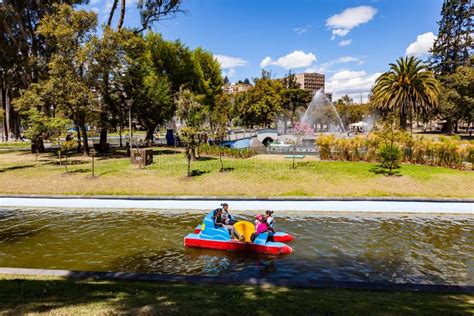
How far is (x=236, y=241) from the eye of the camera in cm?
1299

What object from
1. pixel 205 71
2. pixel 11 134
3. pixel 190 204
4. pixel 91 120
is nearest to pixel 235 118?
pixel 205 71

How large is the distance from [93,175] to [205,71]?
128ft

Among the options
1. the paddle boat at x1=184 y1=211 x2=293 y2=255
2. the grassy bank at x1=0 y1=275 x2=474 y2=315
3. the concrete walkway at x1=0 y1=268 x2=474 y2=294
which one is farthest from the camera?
the paddle boat at x1=184 y1=211 x2=293 y2=255

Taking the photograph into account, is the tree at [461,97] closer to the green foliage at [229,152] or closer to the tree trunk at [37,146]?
the green foliage at [229,152]

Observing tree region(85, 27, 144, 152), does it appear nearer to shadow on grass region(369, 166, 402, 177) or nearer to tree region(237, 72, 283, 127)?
shadow on grass region(369, 166, 402, 177)

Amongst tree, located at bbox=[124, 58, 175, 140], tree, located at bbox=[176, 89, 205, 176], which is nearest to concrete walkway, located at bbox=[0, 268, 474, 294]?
tree, located at bbox=[176, 89, 205, 176]

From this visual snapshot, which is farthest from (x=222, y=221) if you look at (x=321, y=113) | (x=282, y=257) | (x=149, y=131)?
(x=321, y=113)

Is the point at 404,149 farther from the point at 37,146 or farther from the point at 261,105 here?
the point at 261,105

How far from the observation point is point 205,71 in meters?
59.7

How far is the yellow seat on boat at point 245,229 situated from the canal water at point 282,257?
29.7 inches

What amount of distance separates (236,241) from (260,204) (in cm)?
605

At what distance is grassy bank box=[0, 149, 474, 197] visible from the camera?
20688 millimetres

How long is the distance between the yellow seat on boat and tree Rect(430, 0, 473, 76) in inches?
3001

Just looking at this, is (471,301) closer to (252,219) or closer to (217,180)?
(252,219)
